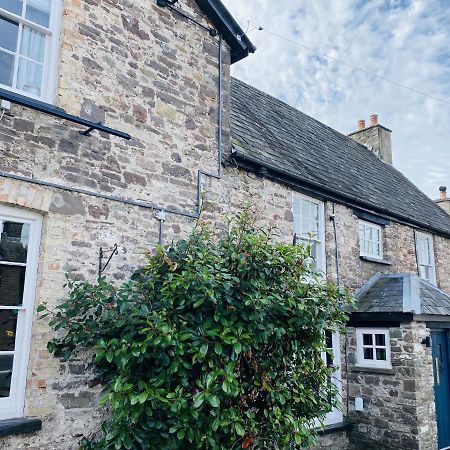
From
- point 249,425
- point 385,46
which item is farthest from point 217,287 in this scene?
point 385,46

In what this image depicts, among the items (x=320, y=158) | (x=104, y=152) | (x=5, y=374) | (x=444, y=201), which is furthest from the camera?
(x=444, y=201)

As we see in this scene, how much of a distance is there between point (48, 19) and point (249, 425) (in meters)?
5.97

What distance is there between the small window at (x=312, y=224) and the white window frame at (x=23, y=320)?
5.59 metres

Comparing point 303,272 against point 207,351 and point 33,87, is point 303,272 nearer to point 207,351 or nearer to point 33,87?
point 207,351

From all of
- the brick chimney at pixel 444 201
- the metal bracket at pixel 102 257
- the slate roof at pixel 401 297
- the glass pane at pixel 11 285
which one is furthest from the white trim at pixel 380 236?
the brick chimney at pixel 444 201

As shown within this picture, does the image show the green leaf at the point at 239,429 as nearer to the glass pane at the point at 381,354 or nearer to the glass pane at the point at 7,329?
the glass pane at the point at 7,329

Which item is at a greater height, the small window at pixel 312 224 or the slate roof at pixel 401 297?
the small window at pixel 312 224

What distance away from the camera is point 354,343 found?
9.70 m

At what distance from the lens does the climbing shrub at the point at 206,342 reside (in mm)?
4828

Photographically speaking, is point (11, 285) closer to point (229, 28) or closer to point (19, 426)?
point (19, 426)

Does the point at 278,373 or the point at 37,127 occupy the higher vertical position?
the point at 37,127

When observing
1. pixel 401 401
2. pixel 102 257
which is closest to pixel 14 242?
pixel 102 257

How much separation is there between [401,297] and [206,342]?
19.3 ft

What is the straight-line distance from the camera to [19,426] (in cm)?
472
